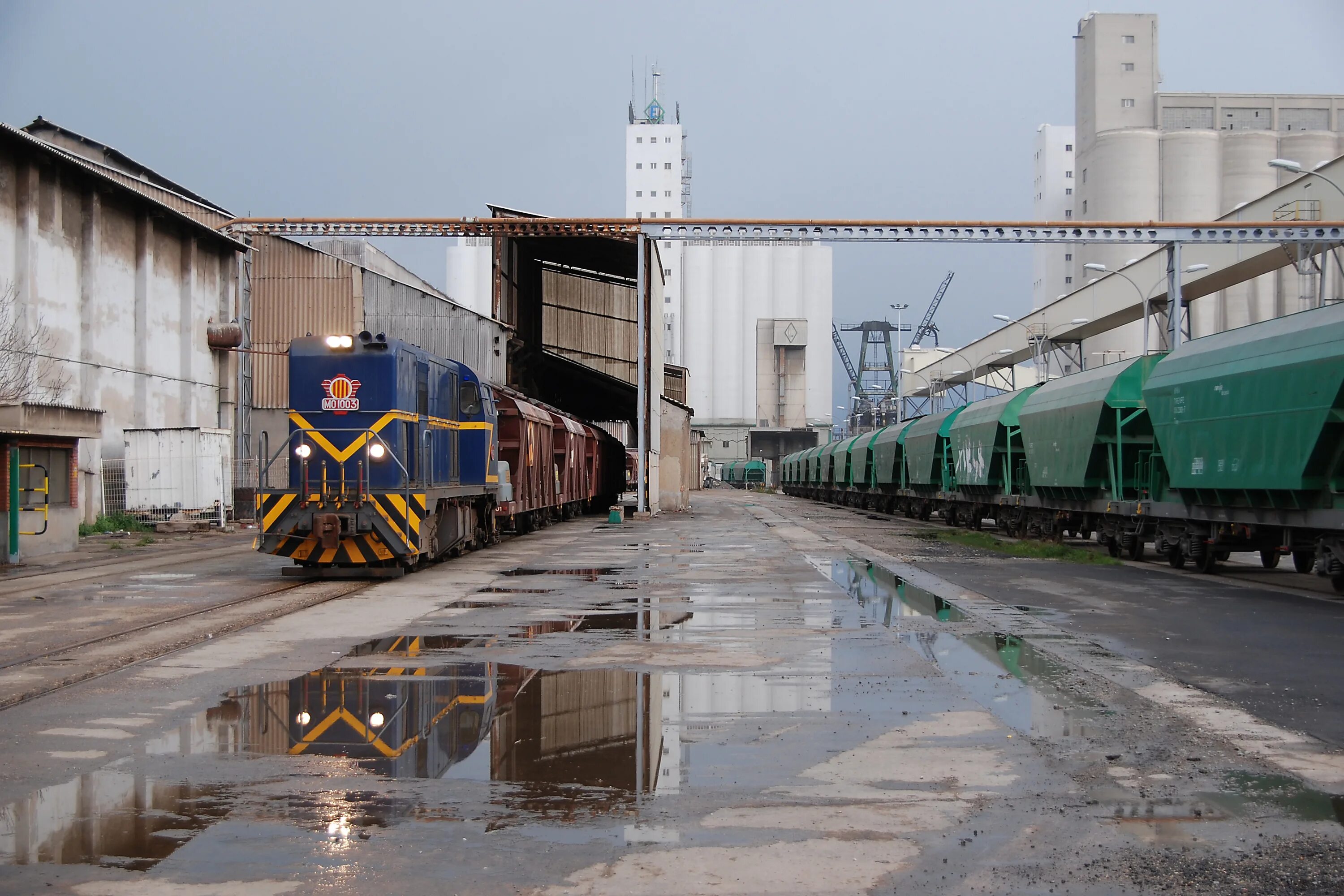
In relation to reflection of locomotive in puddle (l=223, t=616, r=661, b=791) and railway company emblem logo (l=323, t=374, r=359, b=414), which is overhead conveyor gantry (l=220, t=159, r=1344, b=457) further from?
reflection of locomotive in puddle (l=223, t=616, r=661, b=791)

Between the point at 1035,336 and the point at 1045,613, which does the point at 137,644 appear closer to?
the point at 1045,613

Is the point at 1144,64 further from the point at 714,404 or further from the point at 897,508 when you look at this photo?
the point at 897,508

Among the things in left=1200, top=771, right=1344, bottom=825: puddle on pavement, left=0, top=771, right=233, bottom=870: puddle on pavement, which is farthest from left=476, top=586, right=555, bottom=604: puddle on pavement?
Result: left=1200, top=771, right=1344, bottom=825: puddle on pavement

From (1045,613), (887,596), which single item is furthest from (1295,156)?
(1045,613)

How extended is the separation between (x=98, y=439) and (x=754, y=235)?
21.2 meters

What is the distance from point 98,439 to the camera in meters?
30.4

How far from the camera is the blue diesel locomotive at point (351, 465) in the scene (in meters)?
16.5

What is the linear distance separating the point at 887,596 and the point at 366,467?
7784 millimetres

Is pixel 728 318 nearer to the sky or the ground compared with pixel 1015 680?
nearer to the sky

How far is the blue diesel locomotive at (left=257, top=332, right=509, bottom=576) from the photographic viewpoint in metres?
16.5

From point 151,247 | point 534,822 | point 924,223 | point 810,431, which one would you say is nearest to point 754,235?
point 924,223

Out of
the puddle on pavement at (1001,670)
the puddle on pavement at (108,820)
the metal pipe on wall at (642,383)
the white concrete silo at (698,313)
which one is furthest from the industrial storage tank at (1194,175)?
the puddle on pavement at (108,820)

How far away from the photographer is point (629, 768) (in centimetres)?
673

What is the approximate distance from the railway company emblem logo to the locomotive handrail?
0.97ft
